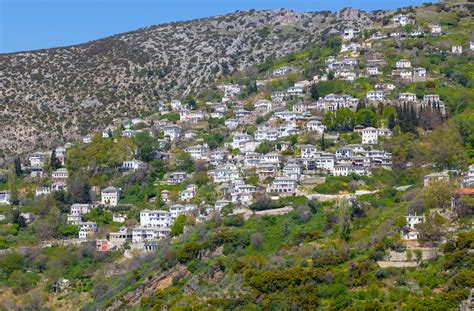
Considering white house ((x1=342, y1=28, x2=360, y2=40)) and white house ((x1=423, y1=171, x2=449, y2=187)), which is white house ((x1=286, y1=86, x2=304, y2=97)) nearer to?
white house ((x1=342, y1=28, x2=360, y2=40))

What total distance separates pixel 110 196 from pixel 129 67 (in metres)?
47.2

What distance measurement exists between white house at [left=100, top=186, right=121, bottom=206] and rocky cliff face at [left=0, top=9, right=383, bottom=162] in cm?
2536

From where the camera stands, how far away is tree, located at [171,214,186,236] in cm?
7262

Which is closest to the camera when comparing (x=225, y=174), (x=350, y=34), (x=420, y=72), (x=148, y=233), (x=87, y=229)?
(x=148, y=233)

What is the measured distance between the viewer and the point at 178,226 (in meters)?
72.8

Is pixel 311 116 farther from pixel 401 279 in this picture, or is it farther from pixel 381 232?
pixel 401 279

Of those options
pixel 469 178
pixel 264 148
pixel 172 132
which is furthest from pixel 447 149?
pixel 172 132

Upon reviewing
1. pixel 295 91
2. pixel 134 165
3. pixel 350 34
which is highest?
pixel 350 34

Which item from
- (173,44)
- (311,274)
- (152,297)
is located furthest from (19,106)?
(311,274)

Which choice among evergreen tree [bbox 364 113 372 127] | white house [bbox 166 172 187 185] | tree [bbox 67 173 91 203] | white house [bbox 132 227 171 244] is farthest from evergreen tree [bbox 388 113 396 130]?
tree [bbox 67 173 91 203]

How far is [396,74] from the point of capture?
313 feet

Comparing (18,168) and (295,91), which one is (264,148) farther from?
(18,168)

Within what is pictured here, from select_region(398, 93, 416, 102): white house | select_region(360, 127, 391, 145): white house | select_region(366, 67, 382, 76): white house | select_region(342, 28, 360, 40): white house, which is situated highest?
select_region(342, 28, 360, 40): white house

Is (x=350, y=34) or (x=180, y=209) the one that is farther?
(x=350, y=34)
